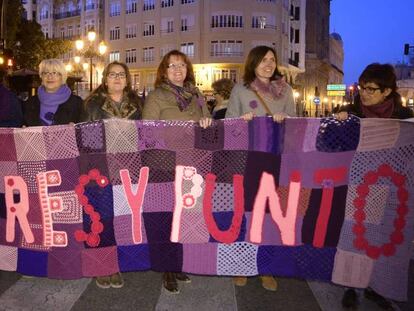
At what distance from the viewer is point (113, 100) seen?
4.96m

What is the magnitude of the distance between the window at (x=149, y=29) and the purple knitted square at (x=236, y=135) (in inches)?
2039

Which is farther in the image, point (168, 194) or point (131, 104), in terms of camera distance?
point (131, 104)

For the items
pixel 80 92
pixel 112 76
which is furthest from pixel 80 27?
pixel 112 76

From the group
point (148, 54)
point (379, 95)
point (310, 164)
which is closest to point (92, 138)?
point (310, 164)

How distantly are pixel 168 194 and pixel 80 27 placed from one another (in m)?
62.6

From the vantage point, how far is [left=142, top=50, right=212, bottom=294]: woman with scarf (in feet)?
15.6

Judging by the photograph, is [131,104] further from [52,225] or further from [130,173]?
[52,225]

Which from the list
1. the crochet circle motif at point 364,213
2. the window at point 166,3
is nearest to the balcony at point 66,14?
the window at point 166,3

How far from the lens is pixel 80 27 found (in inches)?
2466

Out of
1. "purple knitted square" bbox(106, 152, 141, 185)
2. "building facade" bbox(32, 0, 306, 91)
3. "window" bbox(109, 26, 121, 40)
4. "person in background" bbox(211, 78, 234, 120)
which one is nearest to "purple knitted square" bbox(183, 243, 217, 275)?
"purple knitted square" bbox(106, 152, 141, 185)

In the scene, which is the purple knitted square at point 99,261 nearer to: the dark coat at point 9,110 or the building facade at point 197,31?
the dark coat at point 9,110

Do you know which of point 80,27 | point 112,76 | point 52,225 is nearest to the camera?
point 52,225

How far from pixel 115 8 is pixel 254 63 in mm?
56267

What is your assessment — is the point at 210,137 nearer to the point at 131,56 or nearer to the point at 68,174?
the point at 68,174
